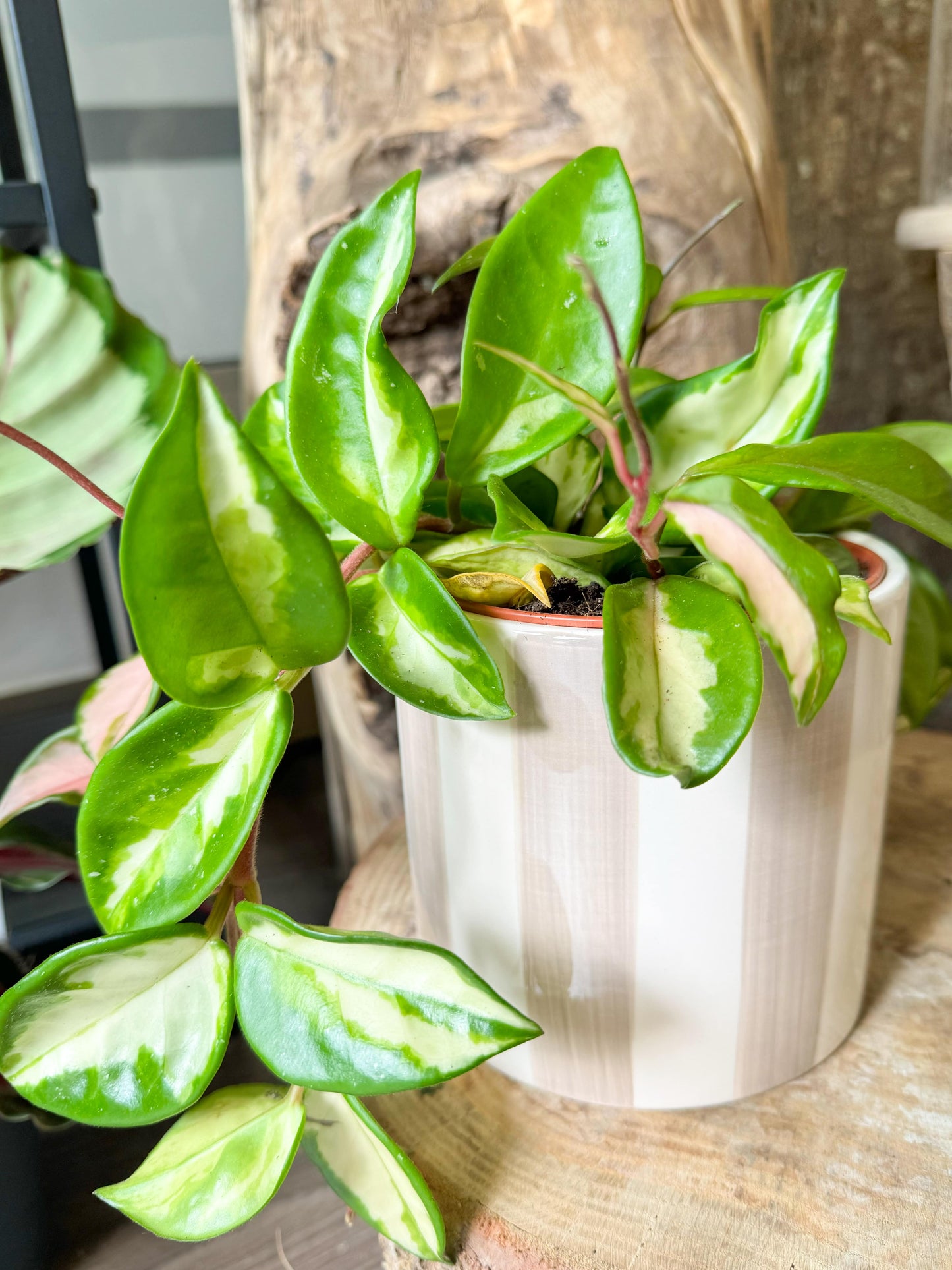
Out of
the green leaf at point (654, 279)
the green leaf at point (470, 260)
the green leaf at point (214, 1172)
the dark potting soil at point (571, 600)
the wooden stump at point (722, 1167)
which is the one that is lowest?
the wooden stump at point (722, 1167)

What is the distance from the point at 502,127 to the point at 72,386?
29cm

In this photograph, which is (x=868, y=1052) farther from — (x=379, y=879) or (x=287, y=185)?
(x=287, y=185)

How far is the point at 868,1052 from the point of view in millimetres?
451

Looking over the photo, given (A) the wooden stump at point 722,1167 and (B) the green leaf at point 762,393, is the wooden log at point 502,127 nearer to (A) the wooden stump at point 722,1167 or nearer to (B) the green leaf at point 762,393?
(B) the green leaf at point 762,393

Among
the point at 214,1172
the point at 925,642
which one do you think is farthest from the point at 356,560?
the point at 925,642

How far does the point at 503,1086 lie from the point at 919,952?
0.79 feet

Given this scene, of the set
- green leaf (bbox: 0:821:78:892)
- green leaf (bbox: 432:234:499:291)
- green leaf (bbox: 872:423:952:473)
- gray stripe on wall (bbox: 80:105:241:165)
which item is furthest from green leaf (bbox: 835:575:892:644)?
gray stripe on wall (bbox: 80:105:241:165)

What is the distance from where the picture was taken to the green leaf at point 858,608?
325 millimetres

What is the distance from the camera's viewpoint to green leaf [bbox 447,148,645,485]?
13.4 inches

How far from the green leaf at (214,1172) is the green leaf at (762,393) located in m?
0.29

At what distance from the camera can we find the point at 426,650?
1.07ft

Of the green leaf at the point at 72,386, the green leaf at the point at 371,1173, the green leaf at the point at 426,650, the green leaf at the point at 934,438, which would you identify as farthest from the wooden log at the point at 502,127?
the green leaf at the point at 371,1173

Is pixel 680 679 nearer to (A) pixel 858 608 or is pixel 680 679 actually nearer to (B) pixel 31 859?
(A) pixel 858 608

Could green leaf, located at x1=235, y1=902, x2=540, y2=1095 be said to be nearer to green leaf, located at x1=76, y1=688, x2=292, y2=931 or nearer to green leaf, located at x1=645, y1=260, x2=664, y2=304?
green leaf, located at x1=76, y1=688, x2=292, y2=931
